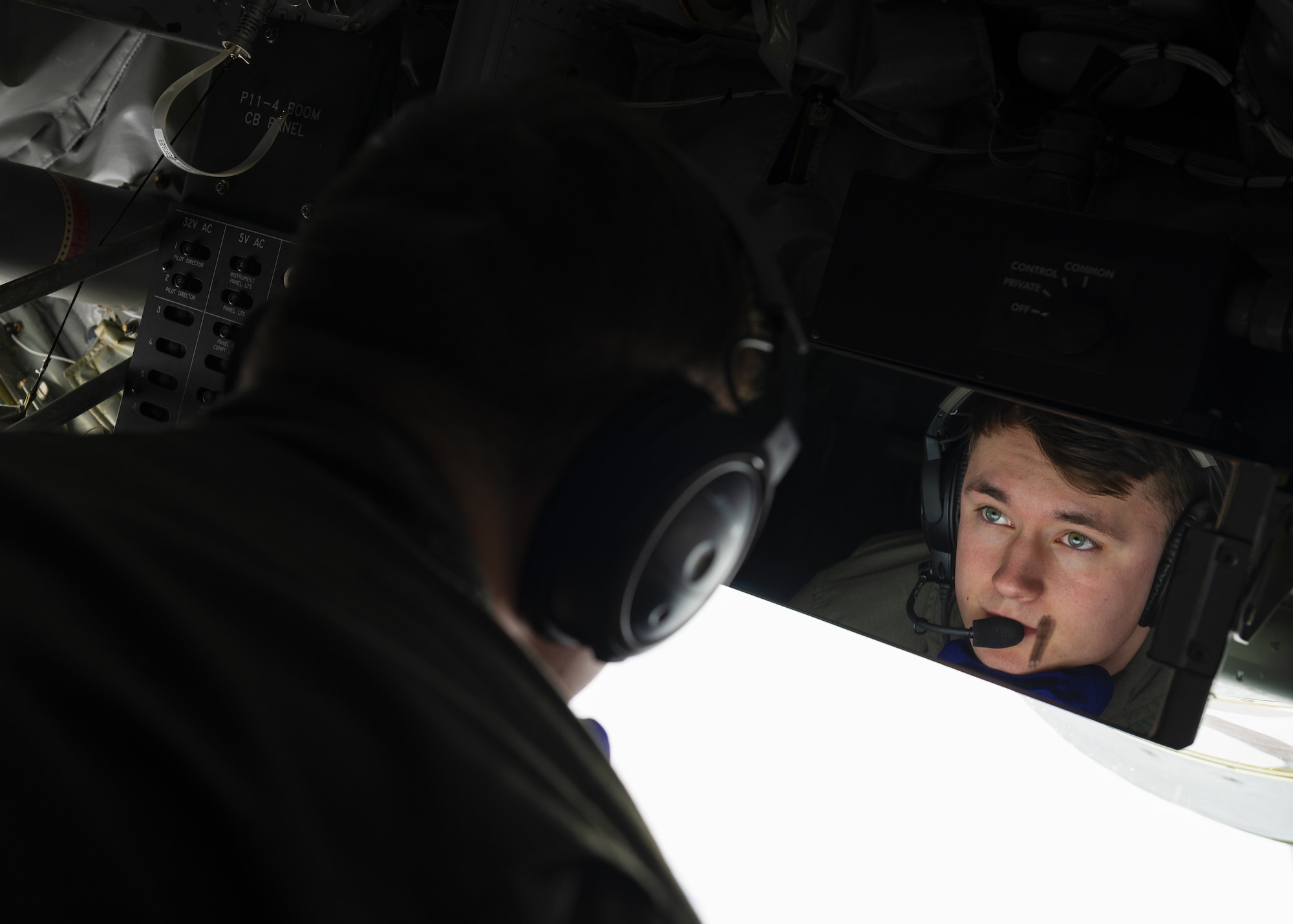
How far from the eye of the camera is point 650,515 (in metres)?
0.50

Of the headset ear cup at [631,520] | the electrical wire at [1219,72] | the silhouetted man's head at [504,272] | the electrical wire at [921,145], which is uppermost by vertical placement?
the electrical wire at [1219,72]

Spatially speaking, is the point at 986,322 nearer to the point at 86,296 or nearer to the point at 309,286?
the point at 309,286

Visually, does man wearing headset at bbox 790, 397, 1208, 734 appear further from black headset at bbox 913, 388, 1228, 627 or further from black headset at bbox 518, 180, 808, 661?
black headset at bbox 518, 180, 808, 661

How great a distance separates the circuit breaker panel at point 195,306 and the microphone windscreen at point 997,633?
1.00 metres

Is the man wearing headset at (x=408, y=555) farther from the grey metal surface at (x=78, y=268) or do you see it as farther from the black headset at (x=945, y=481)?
the grey metal surface at (x=78, y=268)

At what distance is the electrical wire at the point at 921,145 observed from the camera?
120cm

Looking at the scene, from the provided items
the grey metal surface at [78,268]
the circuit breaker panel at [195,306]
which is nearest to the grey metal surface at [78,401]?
the circuit breaker panel at [195,306]

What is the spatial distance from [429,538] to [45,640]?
149 mm

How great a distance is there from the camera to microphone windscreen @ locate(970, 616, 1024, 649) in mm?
932

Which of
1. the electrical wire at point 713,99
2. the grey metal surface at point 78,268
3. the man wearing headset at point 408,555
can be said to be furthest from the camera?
the electrical wire at point 713,99

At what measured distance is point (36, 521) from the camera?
1.00 feet

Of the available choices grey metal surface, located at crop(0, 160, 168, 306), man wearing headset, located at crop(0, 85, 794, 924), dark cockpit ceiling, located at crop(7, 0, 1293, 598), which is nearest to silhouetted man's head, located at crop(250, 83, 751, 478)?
man wearing headset, located at crop(0, 85, 794, 924)

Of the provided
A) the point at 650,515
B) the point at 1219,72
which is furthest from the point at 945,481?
the point at 650,515

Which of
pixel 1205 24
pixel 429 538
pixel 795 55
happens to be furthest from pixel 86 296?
pixel 1205 24
